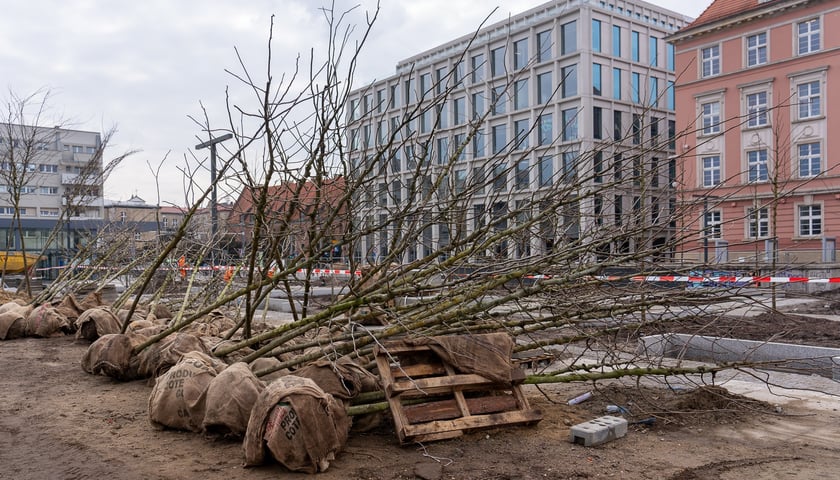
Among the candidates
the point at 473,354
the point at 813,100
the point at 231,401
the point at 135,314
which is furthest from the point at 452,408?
the point at 813,100

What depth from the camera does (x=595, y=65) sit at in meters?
39.4

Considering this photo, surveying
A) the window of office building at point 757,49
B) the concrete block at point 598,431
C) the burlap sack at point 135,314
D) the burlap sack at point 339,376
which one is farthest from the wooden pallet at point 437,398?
the window of office building at point 757,49

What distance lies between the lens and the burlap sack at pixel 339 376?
4906 millimetres

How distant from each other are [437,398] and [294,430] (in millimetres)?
1423

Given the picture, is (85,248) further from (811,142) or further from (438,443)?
(811,142)

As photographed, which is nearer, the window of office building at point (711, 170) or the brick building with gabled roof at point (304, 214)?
the brick building with gabled roof at point (304, 214)

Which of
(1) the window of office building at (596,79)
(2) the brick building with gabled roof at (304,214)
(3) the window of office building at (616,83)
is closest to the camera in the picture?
(2) the brick building with gabled roof at (304,214)

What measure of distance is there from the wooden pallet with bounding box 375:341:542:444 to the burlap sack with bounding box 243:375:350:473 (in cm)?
60

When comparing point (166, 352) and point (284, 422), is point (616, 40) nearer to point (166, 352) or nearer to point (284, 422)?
point (166, 352)

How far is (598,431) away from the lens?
486cm

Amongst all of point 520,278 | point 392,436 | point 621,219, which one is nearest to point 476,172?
point 520,278

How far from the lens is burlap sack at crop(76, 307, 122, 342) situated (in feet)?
29.7

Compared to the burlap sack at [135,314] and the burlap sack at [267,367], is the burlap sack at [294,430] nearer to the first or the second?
the burlap sack at [267,367]

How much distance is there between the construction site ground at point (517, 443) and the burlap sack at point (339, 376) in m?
0.35
